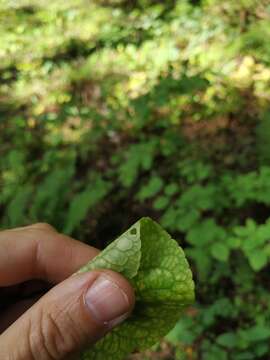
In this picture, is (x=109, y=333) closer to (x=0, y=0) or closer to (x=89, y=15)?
(x=89, y=15)

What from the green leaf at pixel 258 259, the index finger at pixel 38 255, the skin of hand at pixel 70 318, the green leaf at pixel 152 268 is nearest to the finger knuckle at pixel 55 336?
the skin of hand at pixel 70 318

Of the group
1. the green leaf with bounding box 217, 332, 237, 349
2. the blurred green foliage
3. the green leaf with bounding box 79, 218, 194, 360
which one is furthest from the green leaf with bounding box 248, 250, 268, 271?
the green leaf with bounding box 79, 218, 194, 360

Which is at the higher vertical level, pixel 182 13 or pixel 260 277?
pixel 182 13

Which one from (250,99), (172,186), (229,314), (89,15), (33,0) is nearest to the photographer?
(229,314)

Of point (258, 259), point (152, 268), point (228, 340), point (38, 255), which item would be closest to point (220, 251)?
point (258, 259)

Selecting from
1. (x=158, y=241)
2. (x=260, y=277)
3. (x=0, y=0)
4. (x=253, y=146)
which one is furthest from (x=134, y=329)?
(x=0, y=0)

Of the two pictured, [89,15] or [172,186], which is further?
[89,15]

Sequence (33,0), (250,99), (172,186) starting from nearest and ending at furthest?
(172,186), (250,99), (33,0)
